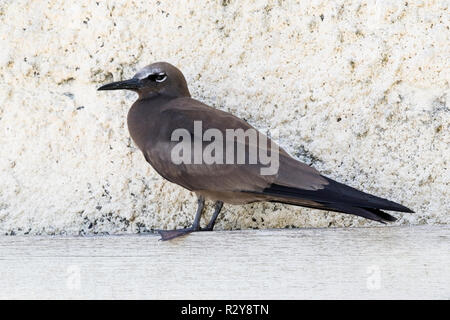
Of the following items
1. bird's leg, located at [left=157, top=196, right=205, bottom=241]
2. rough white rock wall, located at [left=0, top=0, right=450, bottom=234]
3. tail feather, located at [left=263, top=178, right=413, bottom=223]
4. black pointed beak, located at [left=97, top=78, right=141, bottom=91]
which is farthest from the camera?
rough white rock wall, located at [left=0, top=0, right=450, bottom=234]

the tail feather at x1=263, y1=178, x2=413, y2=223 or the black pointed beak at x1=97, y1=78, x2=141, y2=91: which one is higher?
the black pointed beak at x1=97, y1=78, x2=141, y2=91

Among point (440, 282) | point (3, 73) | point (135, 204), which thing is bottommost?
point (440, 282)

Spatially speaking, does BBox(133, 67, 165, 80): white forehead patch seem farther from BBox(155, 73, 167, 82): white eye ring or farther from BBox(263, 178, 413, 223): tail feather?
BBox(263, 178, 413, 223): tail feather

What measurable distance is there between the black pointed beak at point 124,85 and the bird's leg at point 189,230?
1.31 feet

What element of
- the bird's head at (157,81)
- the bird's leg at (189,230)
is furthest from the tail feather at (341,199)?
the bird's head at (157,81)

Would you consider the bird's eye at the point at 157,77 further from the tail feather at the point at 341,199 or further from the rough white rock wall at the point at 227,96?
the tail feather at the point at 341,199

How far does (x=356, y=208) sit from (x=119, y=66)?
3.19 feet

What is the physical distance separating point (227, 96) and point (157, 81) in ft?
0.85

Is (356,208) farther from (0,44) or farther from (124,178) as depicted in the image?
(0,44)

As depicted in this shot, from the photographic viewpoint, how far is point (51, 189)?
2414 millimetres

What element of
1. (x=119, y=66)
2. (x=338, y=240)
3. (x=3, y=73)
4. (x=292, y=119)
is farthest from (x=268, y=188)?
(x=3, y=73)

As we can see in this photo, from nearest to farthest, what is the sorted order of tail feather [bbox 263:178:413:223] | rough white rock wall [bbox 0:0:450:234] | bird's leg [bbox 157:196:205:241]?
1. tail feather [bbox 263:178:413:223]
2. bird's leg [bbox 157:196:205:241]
3. rough white rock wall [bbox 0:0:450:234]

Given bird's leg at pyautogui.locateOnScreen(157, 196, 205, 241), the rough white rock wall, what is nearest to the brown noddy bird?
bird's leg at pyautogui.locateOnScreen(157, 196, 205, 241)

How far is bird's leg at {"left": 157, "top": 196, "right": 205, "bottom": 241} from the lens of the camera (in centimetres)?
207
